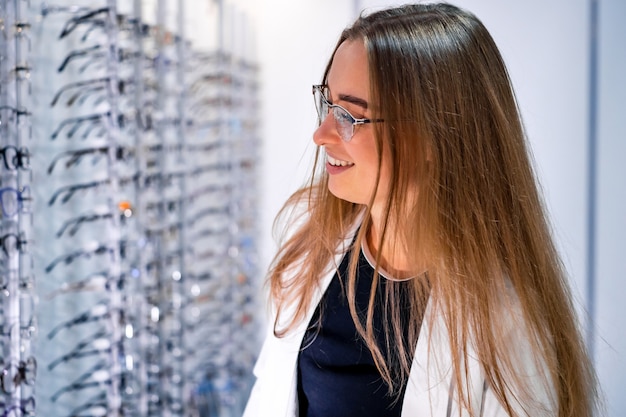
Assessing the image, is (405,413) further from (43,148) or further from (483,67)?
(43,148)

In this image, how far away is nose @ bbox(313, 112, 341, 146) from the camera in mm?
1109

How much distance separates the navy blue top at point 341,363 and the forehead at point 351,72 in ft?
1.07

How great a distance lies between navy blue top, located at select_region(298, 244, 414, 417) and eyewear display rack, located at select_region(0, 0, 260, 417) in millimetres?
984

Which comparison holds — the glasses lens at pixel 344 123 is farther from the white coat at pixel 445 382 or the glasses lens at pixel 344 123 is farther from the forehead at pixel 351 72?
the white coat at pixel 445 382

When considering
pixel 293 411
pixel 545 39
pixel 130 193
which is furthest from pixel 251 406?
pixel 545 39

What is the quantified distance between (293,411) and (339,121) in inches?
21.9

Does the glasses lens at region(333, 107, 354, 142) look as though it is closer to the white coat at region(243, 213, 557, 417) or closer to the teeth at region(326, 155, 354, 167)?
the teeth at region(326, 155, 354, 167)

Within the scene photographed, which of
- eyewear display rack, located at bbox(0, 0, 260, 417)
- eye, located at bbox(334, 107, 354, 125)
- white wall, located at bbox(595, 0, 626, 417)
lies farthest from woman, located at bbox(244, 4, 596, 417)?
white wall, located at bbox(595, 0, 626, 417)

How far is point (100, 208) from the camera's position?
2398mm

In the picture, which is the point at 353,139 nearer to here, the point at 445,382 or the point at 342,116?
the point at 342,116

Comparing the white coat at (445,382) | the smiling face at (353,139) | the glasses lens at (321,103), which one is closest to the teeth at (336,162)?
the smiling face at (353,139)

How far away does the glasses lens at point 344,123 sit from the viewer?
1.09 metres

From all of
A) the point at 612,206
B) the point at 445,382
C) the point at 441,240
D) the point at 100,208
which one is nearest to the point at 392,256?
the point at 441,240

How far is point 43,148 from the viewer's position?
7.97 feet
